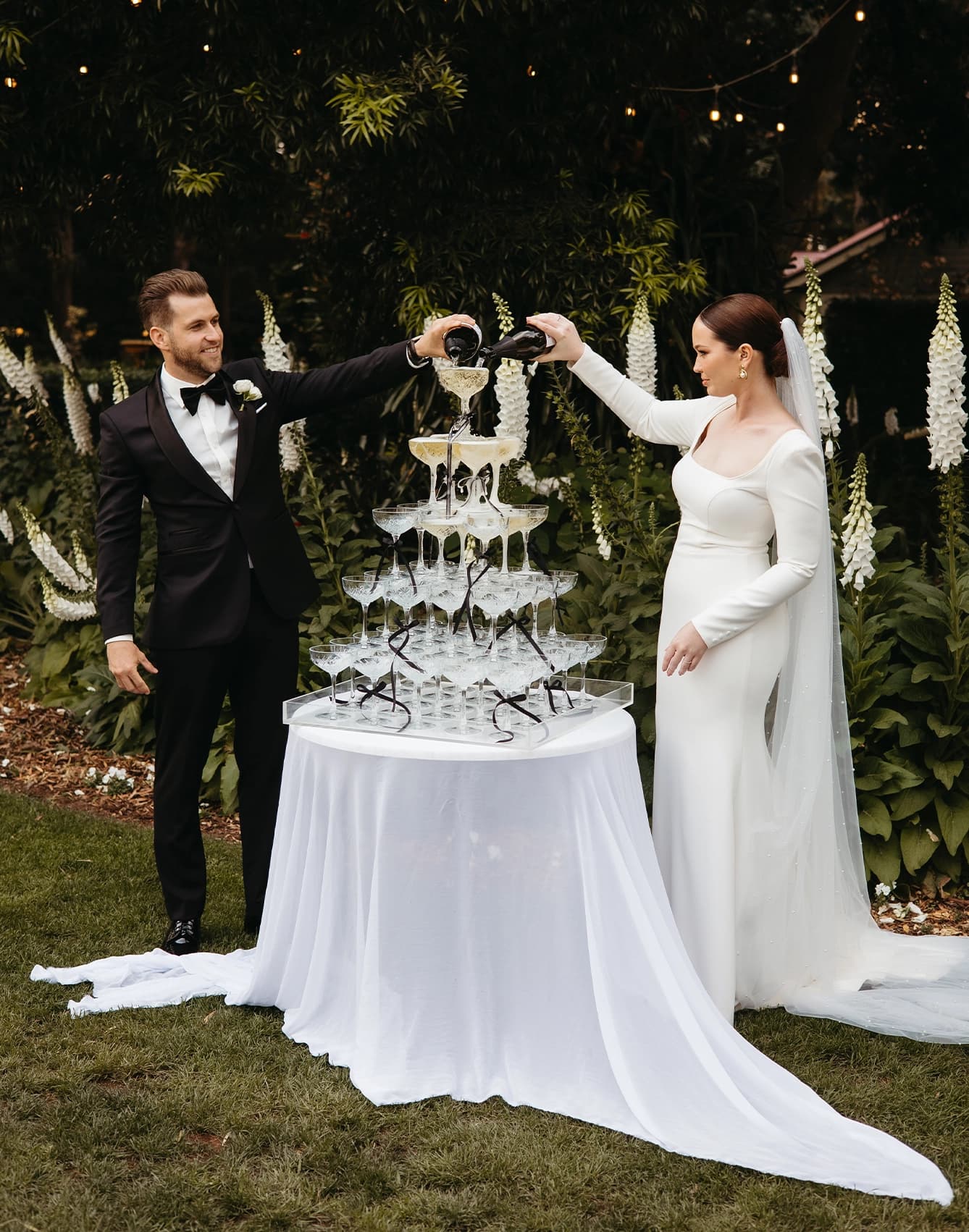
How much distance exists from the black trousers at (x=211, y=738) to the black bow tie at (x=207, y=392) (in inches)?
22.6

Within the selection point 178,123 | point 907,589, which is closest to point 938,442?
point 907,589

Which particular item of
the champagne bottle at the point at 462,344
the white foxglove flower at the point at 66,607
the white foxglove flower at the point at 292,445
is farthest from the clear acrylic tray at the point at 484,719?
the white foxglove flower at the point at 66,607

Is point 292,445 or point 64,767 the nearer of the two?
point 292,445

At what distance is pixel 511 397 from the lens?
5059mm

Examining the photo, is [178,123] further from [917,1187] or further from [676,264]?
[917,1187]

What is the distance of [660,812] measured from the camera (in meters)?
3.97

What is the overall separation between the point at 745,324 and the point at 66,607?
445cm

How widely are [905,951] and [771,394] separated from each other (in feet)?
6.13

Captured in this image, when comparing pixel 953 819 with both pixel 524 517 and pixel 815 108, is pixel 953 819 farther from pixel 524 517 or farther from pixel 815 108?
pixel 815 108

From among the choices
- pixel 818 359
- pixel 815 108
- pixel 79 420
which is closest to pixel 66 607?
pixel 79 420

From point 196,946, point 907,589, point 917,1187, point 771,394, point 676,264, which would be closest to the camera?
point 917,1187

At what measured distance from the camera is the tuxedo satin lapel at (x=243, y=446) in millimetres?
4148

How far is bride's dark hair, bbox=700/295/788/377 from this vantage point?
A: 12.3ft

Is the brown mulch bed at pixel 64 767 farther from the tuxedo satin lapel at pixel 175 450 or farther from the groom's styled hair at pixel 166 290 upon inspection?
the groom's styled hair at pixel 166 290
